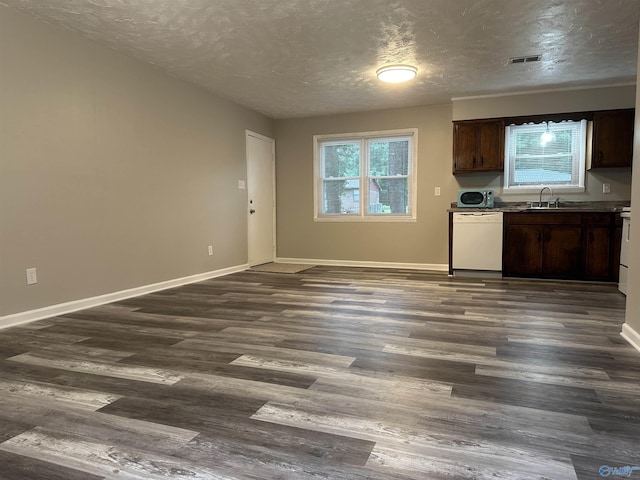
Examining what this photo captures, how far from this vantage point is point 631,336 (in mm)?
2588

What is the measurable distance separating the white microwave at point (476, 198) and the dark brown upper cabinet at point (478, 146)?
0.32 m

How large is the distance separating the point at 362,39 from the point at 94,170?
105 inches

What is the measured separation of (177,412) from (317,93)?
4.52m

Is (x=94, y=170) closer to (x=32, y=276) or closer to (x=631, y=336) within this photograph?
(x=32, y=276)

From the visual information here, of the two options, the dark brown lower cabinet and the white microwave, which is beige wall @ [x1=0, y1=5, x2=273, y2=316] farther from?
the dark brown lower cabinet

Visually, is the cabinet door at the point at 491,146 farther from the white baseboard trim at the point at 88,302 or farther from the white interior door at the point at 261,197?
the white baseboard trim at the point at 88,302

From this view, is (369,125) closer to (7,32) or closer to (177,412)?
(7,32)

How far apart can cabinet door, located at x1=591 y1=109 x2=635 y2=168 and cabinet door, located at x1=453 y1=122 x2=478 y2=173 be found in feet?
4.52

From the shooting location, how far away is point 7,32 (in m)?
3.01

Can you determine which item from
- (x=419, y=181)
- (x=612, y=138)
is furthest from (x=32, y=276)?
(x=612, y=138)

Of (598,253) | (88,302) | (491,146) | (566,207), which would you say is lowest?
(88,302)

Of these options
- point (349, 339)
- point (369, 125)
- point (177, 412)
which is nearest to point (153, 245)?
point (349, 339)

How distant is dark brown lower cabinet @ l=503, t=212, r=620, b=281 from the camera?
4.79 meters

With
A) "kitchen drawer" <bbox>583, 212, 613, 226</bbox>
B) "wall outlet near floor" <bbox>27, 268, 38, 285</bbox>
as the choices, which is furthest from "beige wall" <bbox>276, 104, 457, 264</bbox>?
"wall outlet near floor" <bbox>27, 268, 38, 285</bbox>
